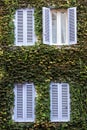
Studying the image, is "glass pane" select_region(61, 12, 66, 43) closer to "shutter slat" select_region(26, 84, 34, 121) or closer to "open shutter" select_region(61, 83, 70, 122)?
"open shutter" select_region(61, 83, 70, 122)

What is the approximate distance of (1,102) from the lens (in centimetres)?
1644

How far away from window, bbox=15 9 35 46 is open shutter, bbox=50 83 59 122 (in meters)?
1.84

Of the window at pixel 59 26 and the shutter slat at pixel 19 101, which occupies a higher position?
the window at pixel 59 26

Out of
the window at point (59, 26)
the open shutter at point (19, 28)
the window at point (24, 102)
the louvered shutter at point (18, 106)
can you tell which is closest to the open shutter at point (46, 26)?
the window at point (59, 26)

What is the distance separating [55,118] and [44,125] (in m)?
0.50

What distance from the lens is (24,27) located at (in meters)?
17.0

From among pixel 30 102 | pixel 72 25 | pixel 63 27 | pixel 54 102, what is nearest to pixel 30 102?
pixel 30 102

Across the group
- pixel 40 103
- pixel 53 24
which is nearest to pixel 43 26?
pixel 53 24

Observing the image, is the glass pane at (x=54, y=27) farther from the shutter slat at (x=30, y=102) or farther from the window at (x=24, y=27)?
the shutter slat at (x=30, y=102)

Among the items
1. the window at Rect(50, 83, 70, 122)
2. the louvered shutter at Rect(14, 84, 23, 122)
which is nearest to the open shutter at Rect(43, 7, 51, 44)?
the window at Rect(50, 83, 70, 122)

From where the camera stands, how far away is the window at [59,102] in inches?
647

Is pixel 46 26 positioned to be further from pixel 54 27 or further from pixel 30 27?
pixel 30 27

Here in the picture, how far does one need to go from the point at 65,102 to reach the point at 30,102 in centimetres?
127

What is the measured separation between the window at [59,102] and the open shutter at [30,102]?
2.27ft
